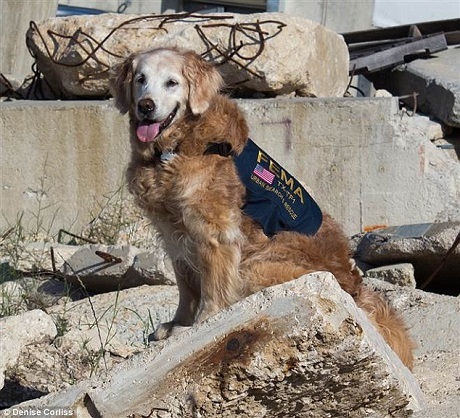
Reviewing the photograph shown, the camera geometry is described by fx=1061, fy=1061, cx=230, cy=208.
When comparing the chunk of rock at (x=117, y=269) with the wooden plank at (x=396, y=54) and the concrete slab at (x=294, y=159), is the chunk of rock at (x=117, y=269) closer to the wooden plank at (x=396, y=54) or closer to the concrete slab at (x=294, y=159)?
the concrete slab at (x=294, y=159)

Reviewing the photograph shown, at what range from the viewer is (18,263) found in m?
7.54

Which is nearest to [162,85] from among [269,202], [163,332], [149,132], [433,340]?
[149,132]

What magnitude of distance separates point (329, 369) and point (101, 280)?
3.28 m

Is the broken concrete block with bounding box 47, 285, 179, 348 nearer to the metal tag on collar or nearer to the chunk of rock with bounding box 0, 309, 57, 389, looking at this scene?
the chunk of rock with bounding box 0, 309, 57, 389

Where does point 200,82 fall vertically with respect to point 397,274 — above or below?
above

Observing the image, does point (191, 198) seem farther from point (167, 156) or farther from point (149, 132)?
point (149, 132)

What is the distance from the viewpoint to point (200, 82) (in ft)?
19.3

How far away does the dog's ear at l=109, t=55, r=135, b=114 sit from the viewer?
6102mm

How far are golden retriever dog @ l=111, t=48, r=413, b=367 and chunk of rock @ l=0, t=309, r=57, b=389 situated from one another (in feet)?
2.06

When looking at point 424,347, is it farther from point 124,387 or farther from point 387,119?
point 387,119

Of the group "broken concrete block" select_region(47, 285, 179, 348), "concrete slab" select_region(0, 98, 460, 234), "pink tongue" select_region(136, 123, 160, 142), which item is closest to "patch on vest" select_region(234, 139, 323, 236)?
"pink tongue" select_region(136, 123, 160, 142)

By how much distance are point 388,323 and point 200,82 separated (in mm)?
1696

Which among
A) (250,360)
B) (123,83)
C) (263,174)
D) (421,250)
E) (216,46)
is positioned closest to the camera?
(250,360)

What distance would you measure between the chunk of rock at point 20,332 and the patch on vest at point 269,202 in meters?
1.25
